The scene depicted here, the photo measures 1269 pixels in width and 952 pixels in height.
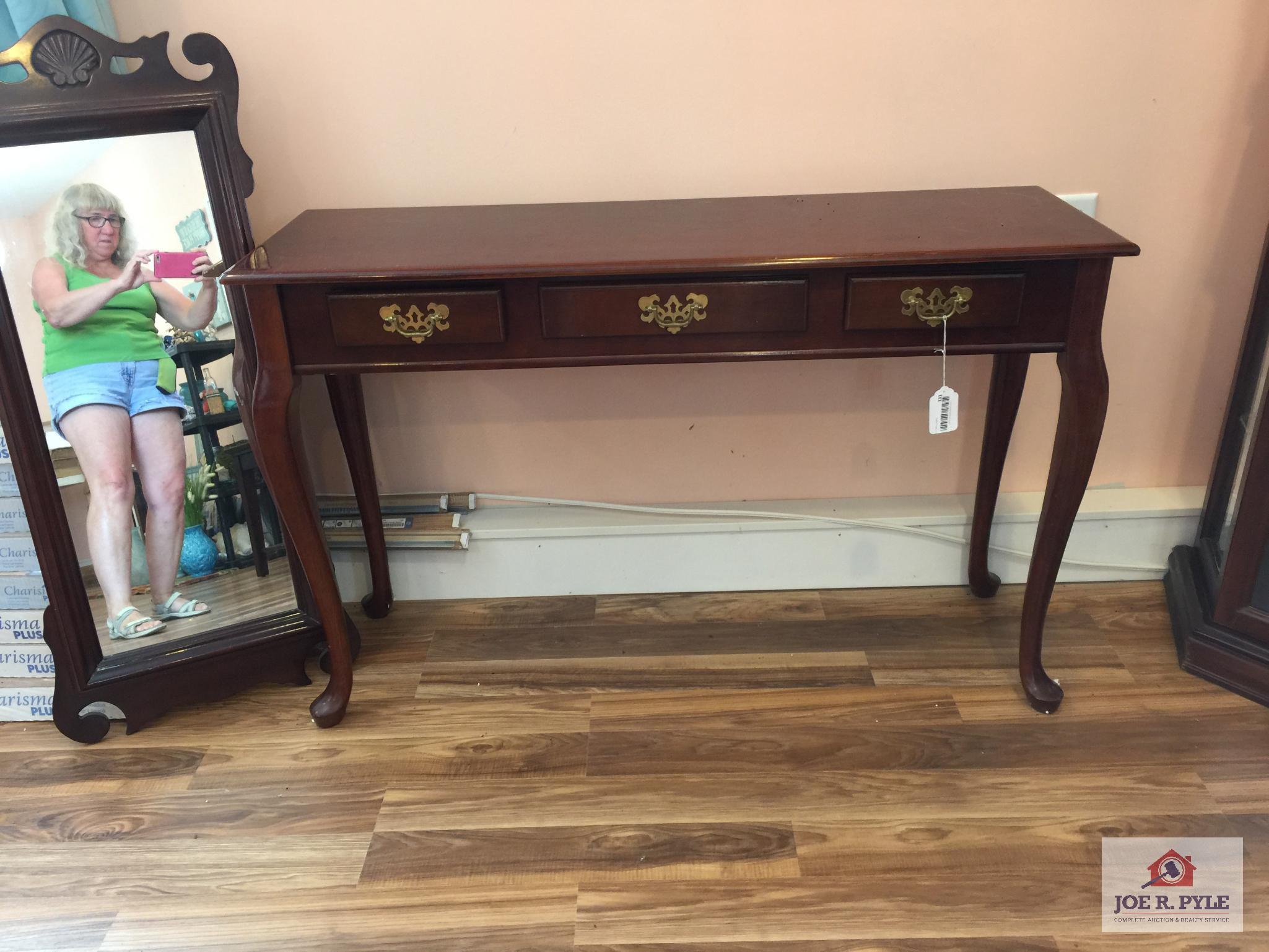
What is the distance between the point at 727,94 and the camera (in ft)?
5.22

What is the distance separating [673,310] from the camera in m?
1.26

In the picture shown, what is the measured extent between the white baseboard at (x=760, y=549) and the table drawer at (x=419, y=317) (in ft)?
2.05

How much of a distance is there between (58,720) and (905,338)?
1.49 meters

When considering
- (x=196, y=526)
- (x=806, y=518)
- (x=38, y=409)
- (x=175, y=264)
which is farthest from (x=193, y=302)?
(x=806, y=518)

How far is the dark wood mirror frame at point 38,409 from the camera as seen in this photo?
1.35 meters

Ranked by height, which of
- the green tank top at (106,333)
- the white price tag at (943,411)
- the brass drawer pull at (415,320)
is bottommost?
the white price tag at (943,411)

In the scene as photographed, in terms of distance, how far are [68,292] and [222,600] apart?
55 centimetres

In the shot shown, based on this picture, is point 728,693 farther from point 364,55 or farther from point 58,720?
point 364,55

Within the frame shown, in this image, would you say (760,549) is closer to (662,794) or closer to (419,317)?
(662,794)

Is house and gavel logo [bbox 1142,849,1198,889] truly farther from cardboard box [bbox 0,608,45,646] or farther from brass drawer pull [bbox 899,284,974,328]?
cardboard box [bbox 0,608,45,646]

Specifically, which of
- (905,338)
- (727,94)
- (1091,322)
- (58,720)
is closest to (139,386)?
(58,720)

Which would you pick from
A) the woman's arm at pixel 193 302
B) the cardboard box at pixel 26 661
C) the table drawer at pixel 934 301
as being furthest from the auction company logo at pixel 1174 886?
the cardboard box at pixel 26 661

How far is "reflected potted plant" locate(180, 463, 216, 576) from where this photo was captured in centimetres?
158

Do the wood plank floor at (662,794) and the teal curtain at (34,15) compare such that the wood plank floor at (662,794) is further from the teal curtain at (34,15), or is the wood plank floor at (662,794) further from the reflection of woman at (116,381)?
the teal curtain at (34,15)
